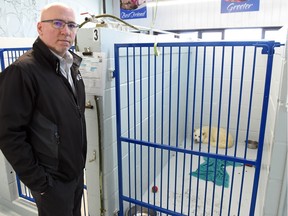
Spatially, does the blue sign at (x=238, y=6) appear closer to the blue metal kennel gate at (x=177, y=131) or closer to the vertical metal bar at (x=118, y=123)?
the blue metal kennel gate at (x=177, y=131)

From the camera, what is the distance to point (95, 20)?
5.68 feet

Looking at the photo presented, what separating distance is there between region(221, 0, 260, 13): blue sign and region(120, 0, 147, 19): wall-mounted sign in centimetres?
167

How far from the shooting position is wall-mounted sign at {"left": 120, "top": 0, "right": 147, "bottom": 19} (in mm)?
4943

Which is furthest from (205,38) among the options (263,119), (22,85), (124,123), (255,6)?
(22,85)

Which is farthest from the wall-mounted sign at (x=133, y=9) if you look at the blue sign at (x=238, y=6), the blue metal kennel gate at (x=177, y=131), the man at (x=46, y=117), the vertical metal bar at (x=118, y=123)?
the man at (x=46, y=117)

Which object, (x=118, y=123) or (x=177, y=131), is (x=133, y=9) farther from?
(x=177, y=131)

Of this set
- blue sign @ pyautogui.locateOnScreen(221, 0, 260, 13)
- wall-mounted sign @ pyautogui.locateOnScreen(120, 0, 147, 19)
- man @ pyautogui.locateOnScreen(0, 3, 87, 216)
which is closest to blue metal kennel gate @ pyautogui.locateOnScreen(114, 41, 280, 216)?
man @ pyautogui.locateOnScreen(0, 3, 87, 216)

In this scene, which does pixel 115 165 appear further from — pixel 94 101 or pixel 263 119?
pixel 263 119

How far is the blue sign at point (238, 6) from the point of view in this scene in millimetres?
4090

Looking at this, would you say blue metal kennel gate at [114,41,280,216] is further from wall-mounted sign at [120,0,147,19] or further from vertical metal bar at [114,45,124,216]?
wall-mounted sign at [120,0,147,19]

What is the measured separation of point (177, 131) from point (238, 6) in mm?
3499

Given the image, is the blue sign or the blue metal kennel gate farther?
the blue sign

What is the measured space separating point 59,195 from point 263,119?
4.14ft

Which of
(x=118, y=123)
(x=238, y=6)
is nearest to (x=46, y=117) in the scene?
(x=118, y=123)
